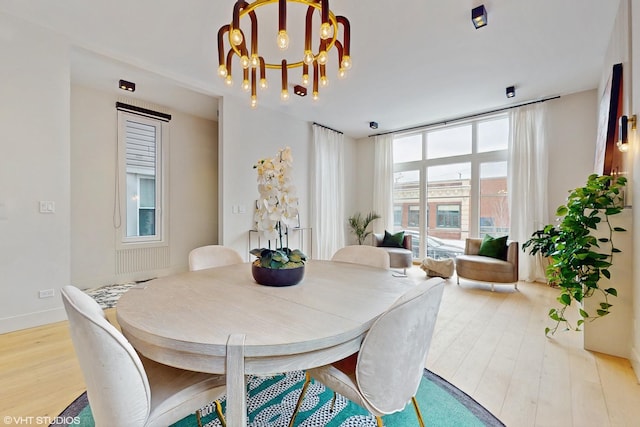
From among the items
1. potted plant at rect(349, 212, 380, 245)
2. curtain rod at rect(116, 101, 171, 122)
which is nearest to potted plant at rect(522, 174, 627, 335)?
potted plant at rect(349, 212, 380, 245)

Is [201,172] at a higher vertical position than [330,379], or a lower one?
higher

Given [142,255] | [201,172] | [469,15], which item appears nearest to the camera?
[469,15]

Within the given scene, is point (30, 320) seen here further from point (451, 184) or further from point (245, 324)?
point (451, 184)

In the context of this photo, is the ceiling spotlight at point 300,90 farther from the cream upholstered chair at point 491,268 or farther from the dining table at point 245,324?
the cream upholstered chair at point 491,268

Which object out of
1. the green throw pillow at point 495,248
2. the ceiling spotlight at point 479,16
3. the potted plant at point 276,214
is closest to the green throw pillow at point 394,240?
the green throw pillow at point 495,248

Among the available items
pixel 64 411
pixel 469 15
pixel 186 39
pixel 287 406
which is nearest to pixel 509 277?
pixel 469 15

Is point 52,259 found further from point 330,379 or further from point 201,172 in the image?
point 330,379

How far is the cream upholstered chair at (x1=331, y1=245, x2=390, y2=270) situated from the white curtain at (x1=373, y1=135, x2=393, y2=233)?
3.96m

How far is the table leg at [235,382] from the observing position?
77 centimetres

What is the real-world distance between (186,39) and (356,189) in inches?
181

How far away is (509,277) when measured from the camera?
3.59 m

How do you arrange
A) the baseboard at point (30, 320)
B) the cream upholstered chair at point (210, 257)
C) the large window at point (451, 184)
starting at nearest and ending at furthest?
the cream upholstered chair at point (210, 257) < the baseboard at point (30, 320) < the large window at point (451, 184)

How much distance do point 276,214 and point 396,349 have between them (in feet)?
2.46

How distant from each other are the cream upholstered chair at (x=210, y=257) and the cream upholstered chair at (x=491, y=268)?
330 cm
